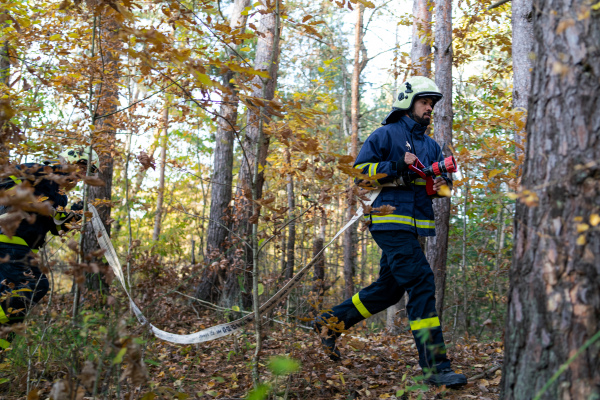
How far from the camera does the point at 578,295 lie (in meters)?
1.68

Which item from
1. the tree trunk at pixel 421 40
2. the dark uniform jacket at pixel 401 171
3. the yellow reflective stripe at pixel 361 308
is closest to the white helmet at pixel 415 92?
the dark uniform jacket at pixel 401 171

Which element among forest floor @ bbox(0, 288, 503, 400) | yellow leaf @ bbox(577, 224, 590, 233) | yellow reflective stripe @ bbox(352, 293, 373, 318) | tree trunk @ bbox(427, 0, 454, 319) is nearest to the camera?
yellow leaf @ bbox(577, 224, 590, 233)

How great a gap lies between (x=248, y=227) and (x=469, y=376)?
396 centimetres

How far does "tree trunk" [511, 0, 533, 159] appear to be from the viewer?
15.3 ft

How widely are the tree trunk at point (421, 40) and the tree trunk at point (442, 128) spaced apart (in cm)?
54

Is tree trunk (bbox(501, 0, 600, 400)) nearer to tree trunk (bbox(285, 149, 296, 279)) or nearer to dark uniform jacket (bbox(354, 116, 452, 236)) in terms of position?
dark uniform jacket (bbox(354, 116, 452, 236))

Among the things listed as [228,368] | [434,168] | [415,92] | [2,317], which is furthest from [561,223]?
[2,317]

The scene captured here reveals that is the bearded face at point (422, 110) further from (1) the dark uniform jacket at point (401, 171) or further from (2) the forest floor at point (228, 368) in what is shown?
(2) the forest floor at point (228, 368)

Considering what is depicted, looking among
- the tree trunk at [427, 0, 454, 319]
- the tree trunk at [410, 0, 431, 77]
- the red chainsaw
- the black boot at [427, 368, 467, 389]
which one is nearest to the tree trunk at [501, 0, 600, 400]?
the black boot at [427, 368, 467, 389]

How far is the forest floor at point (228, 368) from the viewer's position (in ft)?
8.60

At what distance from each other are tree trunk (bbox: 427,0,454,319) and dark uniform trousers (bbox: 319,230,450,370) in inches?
79.5

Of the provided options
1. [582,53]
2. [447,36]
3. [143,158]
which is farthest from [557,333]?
[447,36]

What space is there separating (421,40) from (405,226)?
4.24 metres

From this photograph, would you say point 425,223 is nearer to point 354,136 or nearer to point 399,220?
point 399,220
